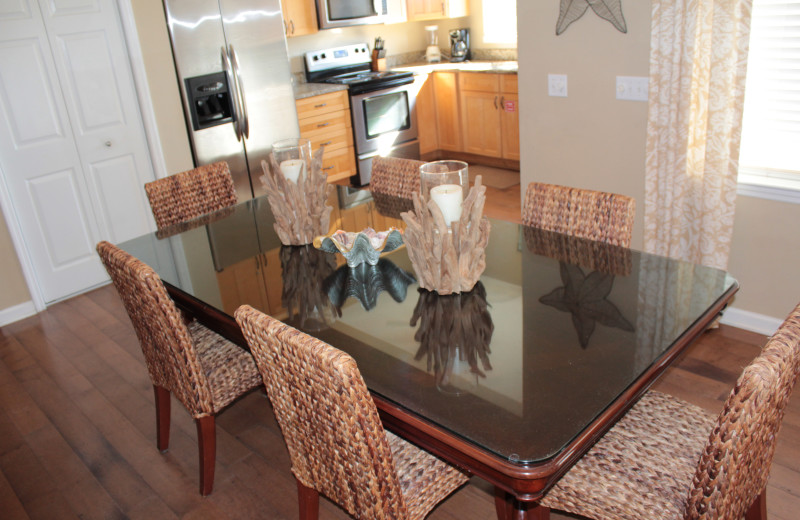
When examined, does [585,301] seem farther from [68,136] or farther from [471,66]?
[471,66]

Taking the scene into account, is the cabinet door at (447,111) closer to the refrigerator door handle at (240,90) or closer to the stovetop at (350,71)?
the stovetop at (350,71)

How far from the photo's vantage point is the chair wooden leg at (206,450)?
2.16 metres

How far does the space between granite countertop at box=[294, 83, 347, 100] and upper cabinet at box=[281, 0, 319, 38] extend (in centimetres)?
44

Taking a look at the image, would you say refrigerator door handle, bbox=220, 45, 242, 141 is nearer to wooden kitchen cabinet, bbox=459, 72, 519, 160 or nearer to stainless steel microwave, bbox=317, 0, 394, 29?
stainless steel microwave, bbox=317, 0, 394, 29

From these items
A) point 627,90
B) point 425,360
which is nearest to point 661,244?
point 627,90

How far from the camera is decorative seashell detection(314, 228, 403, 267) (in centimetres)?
206

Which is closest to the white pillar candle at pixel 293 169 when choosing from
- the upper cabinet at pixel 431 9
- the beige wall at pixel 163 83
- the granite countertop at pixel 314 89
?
the beige wall at pixel 163 83

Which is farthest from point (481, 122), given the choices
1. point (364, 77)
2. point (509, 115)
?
point (364, 77)

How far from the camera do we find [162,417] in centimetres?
245

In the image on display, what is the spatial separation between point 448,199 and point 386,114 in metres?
4.08

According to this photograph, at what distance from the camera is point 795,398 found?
245cm

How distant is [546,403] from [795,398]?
1.70 m

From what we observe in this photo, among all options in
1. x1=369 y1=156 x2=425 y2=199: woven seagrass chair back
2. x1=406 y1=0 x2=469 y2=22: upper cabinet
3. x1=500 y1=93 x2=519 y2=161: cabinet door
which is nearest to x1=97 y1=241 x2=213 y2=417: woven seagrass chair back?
x1=369 y1=156 x2=425 y2=199: woven seagrass chair back

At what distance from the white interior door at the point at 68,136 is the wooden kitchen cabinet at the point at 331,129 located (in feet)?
4.62
